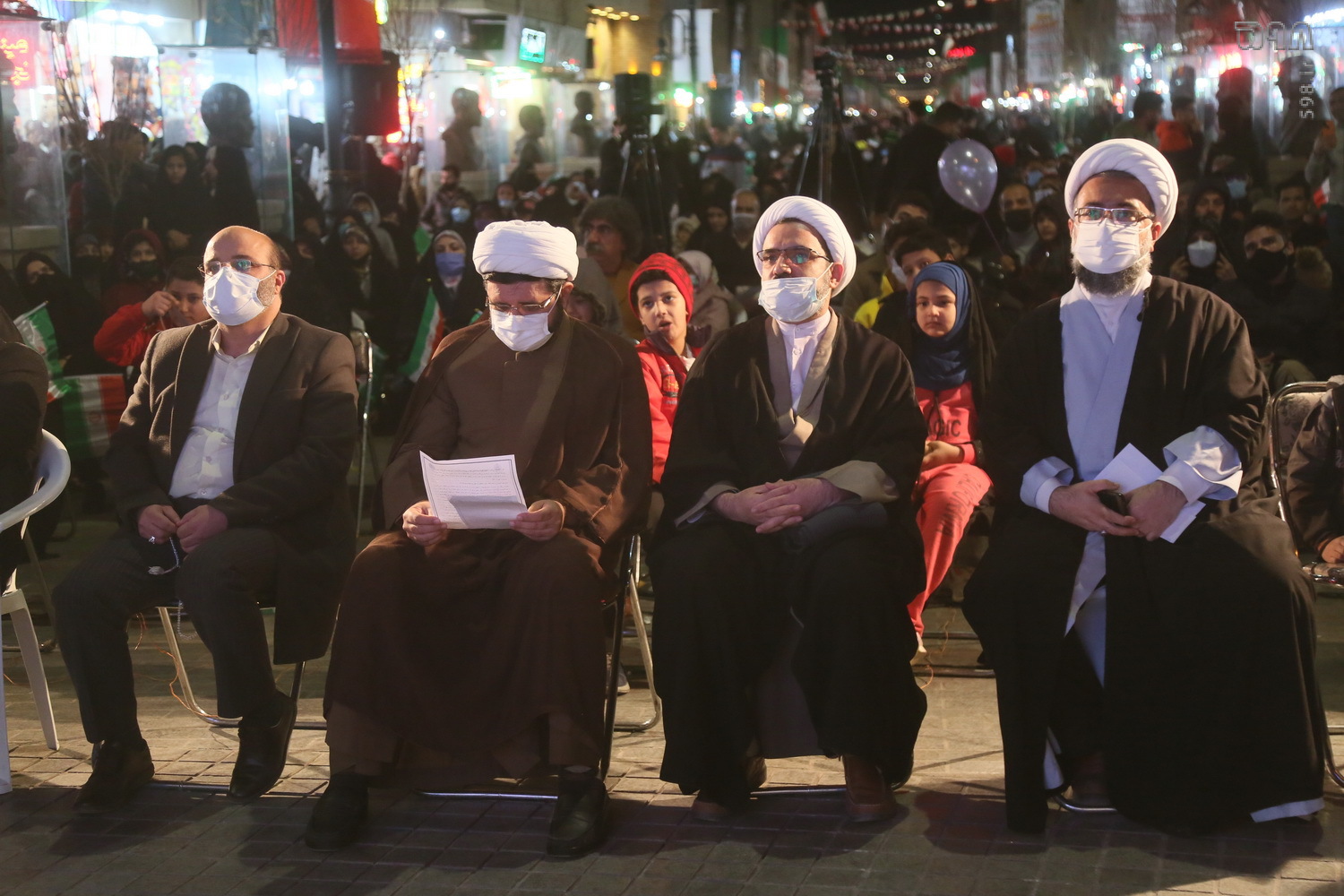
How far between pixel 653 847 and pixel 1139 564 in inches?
58.0

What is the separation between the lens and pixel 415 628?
14.1 feet

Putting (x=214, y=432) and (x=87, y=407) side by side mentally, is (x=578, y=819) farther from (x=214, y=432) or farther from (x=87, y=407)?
(x=87, y=407)

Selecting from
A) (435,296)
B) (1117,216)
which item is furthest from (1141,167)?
(435,296)

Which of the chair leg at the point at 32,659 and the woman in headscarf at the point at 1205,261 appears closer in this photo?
the chair leg at the point at 32,659

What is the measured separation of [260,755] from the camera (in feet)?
14.8

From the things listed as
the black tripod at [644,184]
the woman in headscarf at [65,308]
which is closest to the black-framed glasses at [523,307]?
the woman in headscarf at [65,308]

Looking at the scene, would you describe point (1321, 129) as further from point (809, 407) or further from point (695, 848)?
point (695, 848)

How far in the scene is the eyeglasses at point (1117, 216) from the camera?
432cm

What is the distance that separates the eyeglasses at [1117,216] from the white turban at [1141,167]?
0.20ft

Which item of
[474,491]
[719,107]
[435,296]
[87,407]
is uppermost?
[719,107]

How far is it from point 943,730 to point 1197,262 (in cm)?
405

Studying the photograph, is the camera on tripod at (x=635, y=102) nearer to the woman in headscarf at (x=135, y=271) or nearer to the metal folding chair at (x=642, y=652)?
the woman in headscarf at (x=135, y=271)

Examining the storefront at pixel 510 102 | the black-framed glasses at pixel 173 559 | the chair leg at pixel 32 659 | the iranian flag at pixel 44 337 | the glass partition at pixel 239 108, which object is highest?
the storefront at pixel 510 102

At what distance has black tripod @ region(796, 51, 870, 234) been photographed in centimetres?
1145
